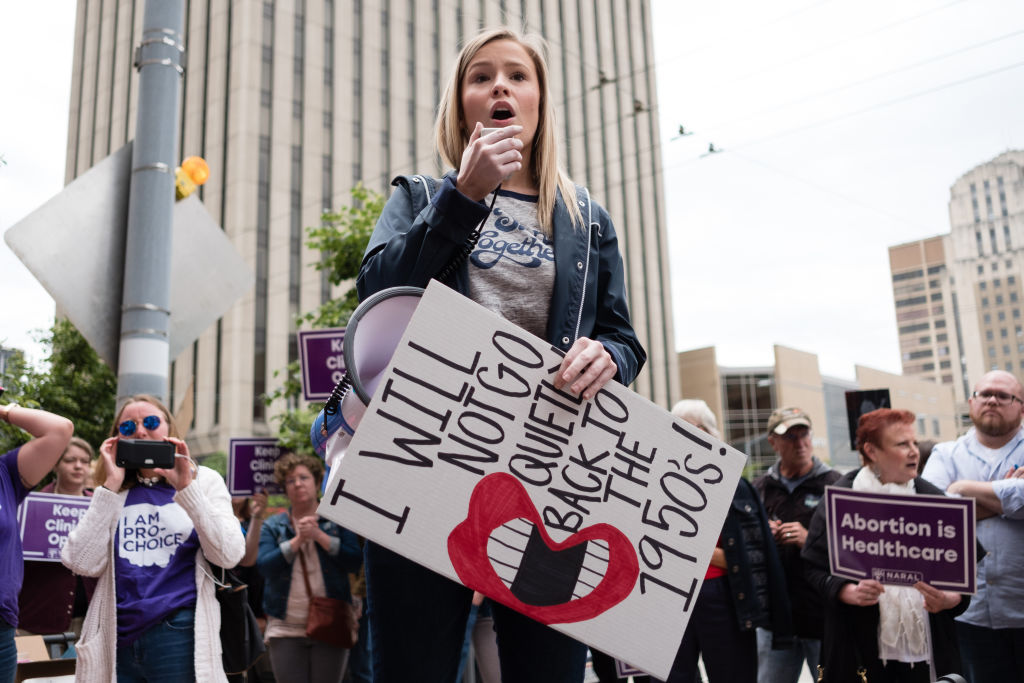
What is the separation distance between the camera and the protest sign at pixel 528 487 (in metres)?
1.60

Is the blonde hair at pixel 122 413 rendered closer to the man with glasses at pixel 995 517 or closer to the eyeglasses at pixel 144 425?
the eyeglasses at pixel 144 425

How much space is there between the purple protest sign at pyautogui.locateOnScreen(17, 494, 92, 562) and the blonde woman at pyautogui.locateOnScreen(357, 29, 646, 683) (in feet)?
12.4

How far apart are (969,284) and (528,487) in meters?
107

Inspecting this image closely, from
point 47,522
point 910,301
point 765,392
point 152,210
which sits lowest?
point 47,522

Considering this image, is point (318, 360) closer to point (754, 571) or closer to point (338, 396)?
point (754, 571)

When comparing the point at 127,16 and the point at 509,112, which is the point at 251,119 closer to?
the point at 127,16

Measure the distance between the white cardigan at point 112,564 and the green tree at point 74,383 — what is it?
18252 millimetres

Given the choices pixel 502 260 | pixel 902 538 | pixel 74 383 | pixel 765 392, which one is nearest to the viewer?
pixel 502 260

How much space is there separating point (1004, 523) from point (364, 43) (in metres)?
45.3

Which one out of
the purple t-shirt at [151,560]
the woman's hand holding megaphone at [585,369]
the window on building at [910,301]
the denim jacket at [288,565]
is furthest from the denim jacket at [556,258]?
the window on building at [910,301]

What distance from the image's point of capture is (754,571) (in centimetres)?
539

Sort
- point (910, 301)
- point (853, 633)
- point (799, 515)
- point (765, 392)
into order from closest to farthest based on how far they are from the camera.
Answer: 1. point (853, 633)
2. point (799, 515)
3. point (765, 392)
4. point (910, 301)

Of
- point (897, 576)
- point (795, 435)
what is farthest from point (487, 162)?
point (795, 435)

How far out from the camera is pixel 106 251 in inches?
190
